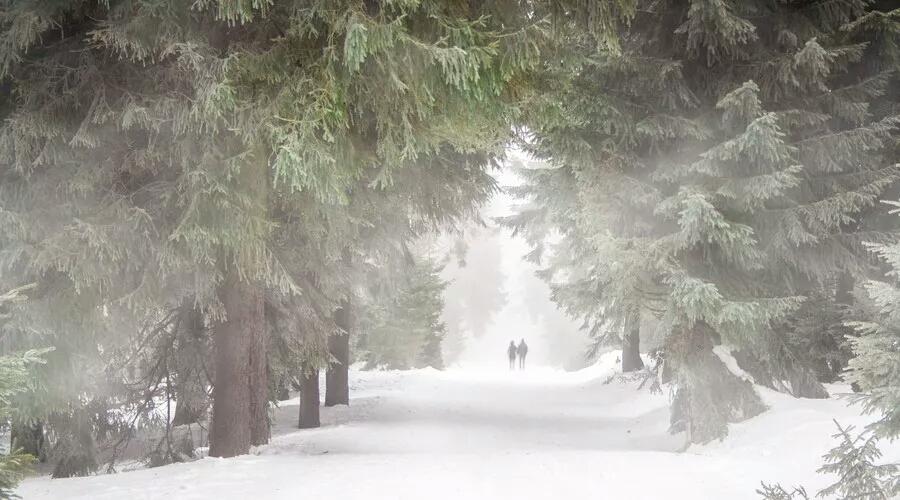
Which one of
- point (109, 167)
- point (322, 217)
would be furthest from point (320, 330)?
point (109, 167)

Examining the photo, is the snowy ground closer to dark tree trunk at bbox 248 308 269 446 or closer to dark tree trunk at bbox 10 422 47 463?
dark tree trunk at bbox 248 308 269 446

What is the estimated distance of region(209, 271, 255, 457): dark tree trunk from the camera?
7.70 meters

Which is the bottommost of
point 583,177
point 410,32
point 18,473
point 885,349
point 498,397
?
point 498,397

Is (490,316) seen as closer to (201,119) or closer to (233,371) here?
(233,371)

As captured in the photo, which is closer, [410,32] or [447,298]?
[410,32]

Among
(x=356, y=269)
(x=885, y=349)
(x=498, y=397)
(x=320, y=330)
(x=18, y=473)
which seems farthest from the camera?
(x=498, y=397)

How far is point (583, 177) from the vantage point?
8.64m

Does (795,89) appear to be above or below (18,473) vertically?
above

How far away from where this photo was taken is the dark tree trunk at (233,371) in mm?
7699

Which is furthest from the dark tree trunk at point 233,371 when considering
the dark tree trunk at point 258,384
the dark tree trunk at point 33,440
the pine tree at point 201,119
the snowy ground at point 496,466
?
the dark tree trunk at point 33,440

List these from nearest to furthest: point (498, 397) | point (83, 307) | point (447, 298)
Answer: point (83, 307), point (498, 397), point (447, 298)

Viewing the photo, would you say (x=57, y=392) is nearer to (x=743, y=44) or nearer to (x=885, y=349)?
(x=885, y=349)

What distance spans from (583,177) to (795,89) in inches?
129

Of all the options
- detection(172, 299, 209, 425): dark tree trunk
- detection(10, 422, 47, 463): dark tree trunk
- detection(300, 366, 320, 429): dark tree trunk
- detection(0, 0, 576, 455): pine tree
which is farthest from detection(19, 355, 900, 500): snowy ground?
detection(10, 422, 47, 463): dark tree trunk
